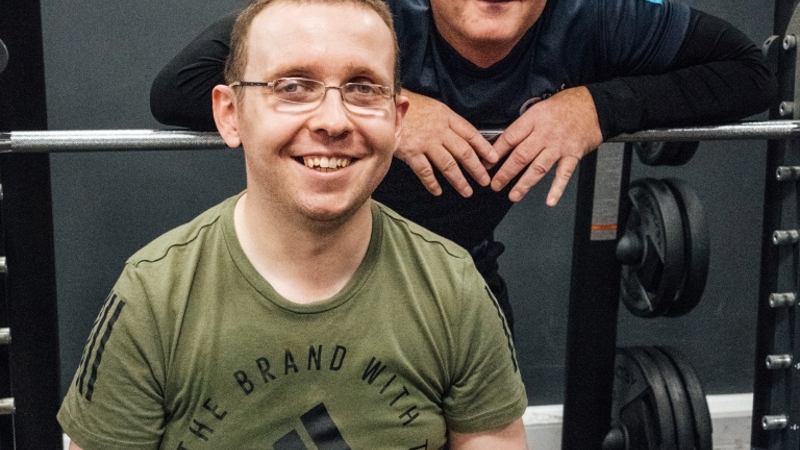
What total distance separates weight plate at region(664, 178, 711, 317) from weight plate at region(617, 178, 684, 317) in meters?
0.01

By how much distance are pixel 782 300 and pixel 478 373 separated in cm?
90

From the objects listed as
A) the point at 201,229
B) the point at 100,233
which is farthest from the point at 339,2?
the point at 100,233

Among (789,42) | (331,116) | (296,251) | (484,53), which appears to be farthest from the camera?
(789,42)

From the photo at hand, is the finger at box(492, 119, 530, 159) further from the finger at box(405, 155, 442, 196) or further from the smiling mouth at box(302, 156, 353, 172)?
the smiling mouth at box(302, 156, 353, 172)

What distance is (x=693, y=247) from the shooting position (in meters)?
2.00

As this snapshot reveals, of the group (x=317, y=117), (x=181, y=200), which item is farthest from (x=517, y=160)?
(x=181, y=200)

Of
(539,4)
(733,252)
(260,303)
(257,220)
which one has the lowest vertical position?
(733,252)

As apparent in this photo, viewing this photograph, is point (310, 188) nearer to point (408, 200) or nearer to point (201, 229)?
point (201, 229)

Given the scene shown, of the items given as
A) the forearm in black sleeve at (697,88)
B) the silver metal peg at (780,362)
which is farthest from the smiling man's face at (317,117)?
the silver metal peg at (780,362)

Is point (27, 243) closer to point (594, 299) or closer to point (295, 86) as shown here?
point (295, 86)

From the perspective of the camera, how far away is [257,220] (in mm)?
1225

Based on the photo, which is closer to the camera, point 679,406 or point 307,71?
point 307,71

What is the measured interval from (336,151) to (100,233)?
1373 mm

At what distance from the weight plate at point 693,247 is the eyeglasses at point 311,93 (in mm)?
1074
